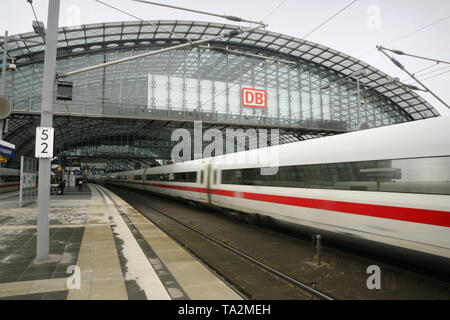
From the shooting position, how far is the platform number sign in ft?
20.4

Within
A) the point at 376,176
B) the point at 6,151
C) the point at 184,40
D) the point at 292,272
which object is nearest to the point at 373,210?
the point at 376,176

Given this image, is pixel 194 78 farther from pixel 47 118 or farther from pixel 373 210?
pixel 373 210

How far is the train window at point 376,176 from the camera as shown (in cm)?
482

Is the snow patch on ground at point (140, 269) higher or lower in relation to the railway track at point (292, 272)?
higher

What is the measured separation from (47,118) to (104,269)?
3.43m

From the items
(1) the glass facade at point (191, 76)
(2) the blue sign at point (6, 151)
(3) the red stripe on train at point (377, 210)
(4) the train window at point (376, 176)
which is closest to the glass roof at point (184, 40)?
(1) the glass facade at point (191, 76)

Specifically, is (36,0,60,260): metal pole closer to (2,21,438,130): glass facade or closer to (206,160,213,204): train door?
(206,160,213,204): train door

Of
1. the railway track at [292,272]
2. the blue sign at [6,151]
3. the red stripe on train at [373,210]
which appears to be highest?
the blue sign at [6,151]

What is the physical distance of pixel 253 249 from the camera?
761 centimetres

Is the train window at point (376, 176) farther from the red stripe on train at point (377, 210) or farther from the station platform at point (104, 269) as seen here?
the station platform at point (104, 269)

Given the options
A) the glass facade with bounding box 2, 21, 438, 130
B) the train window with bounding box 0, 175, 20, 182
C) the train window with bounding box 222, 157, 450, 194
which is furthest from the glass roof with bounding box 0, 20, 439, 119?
the train window with bounding box 222, 157, 450, 194

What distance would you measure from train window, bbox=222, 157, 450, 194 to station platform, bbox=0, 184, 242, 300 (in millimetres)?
3366

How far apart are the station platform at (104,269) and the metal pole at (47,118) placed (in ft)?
1.70
